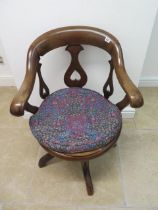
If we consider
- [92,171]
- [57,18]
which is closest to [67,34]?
[57,18]

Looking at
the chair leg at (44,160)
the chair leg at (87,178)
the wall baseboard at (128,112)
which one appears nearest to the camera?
the chair leg at (87,178)

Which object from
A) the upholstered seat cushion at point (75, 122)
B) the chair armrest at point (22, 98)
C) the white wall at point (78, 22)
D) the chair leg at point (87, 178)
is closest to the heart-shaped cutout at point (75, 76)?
the white wall at point (78, 22)

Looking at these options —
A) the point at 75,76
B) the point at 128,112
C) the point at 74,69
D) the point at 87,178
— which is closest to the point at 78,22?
the point at 74,69

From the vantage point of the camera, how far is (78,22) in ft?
3.91

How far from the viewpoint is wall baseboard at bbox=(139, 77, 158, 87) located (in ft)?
6.27

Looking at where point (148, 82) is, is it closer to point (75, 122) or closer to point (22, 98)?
point (75, 122)

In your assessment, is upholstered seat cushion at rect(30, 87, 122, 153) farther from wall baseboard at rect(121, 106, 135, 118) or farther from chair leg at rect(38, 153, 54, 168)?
wall baseboard at rect(121, 106, 135, 118)

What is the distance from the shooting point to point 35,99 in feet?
5.17

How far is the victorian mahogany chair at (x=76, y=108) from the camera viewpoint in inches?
39.1

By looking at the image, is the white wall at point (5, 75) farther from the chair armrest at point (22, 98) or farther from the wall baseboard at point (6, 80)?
the chair armrest at point (22, 98)

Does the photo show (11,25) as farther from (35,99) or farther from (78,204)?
(78,204)

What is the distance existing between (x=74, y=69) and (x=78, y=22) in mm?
272

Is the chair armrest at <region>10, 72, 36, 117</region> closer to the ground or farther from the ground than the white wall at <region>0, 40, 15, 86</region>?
farther from the ground

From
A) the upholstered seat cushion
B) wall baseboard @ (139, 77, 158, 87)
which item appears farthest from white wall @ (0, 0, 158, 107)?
wall baseboard @ (139, 77, 158, 87)
